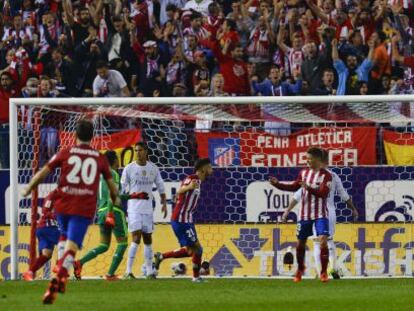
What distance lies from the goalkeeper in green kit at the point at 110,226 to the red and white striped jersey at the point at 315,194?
7.82 feet

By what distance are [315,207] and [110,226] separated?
2.99 m

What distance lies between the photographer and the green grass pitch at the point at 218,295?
13.0 metres

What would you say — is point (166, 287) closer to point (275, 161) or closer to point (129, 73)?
point (275, 161)

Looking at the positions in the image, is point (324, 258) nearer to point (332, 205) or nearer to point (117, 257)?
point (332, 205)

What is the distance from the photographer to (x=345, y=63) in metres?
23.1

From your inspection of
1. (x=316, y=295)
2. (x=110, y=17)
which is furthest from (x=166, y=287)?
(x=110, y=17)

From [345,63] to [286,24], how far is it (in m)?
1.54

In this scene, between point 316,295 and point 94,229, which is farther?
point 94,229

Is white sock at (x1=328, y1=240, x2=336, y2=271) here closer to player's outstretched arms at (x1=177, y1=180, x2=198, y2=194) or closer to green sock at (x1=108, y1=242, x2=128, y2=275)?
player's outstretched arms at (x1=177, y1=180, x2=198, y2=194)

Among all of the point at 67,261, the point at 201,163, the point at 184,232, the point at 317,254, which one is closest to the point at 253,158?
the point at 201,163

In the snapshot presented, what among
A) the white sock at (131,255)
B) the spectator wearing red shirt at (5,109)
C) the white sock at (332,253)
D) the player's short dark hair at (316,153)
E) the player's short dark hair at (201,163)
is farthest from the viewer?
the spectator wearing red shirt at (5,109)

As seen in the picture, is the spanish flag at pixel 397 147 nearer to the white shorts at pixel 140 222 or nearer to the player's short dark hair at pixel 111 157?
the white shorts at pixel 140 222

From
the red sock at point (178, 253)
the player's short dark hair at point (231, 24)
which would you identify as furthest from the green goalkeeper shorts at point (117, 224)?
the player's short dark hair at point (231, 24)

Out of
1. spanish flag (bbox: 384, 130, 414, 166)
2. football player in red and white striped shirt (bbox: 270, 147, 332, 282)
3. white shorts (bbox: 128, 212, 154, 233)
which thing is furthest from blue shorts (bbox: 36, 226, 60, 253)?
spanish flag (bbox: 384, 130, 414, 166)
